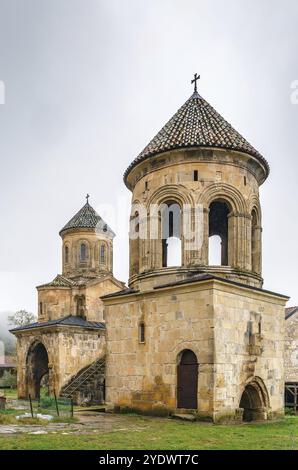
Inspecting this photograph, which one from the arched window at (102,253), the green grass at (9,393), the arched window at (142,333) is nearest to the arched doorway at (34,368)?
the green grass at (9,393)

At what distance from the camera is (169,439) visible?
10.5 metres

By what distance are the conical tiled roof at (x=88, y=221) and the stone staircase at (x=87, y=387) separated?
31.0 feet

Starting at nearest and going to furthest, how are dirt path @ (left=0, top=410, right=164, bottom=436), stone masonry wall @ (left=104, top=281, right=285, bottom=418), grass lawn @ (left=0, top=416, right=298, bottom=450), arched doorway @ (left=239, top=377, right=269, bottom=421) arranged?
grass lawn @ (left=0, top=416, right=298, bottom=450) < dirt path @ (left=0, top=410, right=164, bottom=436) < stone masonry wall @ (left=104, top=281, right=285, bottom=418) < arched doorway @ (left=239, top=377, right=269, bottom=421)

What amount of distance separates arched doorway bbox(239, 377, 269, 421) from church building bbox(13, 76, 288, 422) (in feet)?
0.10

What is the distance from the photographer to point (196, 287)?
47.7 feet

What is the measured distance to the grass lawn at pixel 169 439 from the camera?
955cm

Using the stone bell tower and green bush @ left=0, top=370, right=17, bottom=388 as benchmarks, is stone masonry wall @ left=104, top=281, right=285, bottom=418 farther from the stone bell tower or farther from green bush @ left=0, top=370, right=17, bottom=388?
green bush @ left=0, top=370, right=17, bottom=388

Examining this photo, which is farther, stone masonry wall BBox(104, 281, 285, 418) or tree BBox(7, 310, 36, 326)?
tree BBox(7, 310, 36, 326)

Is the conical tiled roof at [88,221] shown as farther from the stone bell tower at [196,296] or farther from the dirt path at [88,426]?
the dirt path at [88,426]

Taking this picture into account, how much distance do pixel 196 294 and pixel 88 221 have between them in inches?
766

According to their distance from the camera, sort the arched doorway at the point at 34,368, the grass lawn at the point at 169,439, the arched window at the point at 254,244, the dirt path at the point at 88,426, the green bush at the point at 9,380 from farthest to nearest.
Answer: the green bush at the point at 9,380
the arched doorway at the point at 34,368
the arched window at the point at 254,244
the dirt path at the point at 88,426
the grass lawn at the point at 169,439

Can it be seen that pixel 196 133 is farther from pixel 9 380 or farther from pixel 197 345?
pixel 9 380

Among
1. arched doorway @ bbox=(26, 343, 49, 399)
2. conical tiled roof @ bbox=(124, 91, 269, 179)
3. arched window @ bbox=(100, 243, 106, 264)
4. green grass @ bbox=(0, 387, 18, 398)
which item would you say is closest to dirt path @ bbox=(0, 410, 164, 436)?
conical tiled roof @ bbox=(124, 91, 269, 179)

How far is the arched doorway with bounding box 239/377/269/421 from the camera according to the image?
1549 cm
